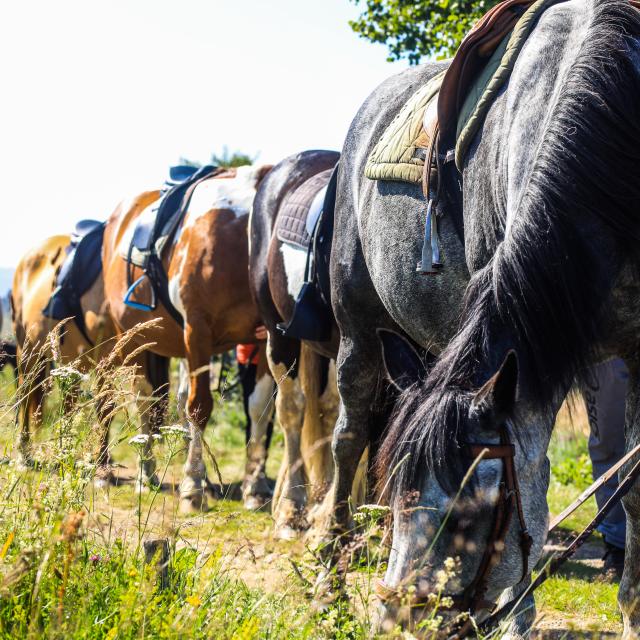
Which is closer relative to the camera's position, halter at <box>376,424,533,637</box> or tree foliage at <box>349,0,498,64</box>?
halter at <box>376,424,533,637</box>

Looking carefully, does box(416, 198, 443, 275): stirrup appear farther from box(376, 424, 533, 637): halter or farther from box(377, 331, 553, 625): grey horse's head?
box(376, 424, 533, 637): halter

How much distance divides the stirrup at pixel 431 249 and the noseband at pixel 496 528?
0.95 meters

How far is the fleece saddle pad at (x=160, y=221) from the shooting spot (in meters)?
6.59

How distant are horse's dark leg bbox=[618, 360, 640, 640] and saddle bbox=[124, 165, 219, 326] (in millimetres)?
4204

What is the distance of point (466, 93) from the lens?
3117mm

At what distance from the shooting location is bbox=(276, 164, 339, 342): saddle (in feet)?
14.6

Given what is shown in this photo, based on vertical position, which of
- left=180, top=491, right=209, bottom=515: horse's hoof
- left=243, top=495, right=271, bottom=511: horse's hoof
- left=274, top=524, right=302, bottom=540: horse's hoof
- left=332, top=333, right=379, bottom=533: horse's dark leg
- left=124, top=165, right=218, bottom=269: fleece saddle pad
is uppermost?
left=124, top=165, right=218, bottom=269: fleece saddle pad

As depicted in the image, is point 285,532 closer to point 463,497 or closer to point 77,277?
point 463,497

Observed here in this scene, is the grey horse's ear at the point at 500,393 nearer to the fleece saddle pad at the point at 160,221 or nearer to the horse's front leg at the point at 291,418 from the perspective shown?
the horse's front leg at the point at 291,418

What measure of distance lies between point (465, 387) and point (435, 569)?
0.46 m

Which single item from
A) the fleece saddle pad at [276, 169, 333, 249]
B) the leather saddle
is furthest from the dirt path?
the fleece saddle pad at [276, 169, 333, 249]

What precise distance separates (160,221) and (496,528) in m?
4.84

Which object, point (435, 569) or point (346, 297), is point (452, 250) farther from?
point (435, 569)

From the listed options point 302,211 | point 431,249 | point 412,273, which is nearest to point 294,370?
point 302,211
